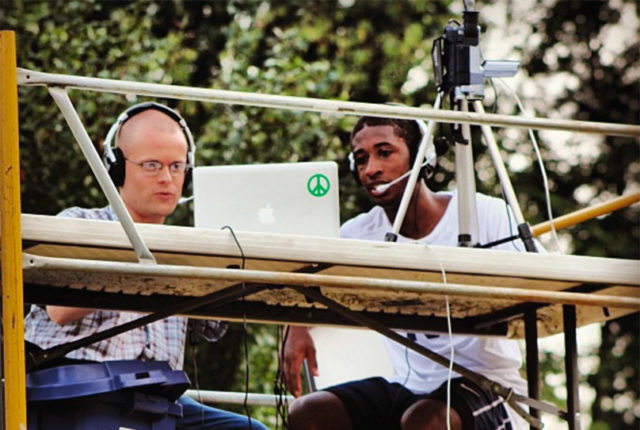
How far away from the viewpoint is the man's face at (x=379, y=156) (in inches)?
174

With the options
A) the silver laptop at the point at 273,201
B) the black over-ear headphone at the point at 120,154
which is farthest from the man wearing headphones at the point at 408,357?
the silver laptop at the point at 273,201

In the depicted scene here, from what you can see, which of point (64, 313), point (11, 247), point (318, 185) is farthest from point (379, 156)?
point (11, 247)

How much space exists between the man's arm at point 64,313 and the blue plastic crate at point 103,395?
0.57 feet

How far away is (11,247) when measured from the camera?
2.82 meters

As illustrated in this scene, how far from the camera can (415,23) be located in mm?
10117

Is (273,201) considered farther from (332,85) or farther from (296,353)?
(332,85)

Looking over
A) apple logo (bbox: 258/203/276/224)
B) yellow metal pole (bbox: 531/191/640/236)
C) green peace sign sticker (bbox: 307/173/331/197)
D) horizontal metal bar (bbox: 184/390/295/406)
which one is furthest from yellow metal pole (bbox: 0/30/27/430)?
yellow metal pole (bbox: 531/191/640/236)

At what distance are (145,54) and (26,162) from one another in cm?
104

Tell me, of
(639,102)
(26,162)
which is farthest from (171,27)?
(639,102)

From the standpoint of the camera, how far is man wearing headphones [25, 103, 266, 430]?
361cm

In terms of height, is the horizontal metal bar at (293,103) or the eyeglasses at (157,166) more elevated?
the horizontal metal bar at (293,103)

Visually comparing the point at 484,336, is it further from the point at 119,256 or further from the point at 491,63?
the point at 119,256

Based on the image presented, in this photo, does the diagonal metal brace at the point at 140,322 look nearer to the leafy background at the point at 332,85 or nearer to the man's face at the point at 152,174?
the man's face at the point at 152,174

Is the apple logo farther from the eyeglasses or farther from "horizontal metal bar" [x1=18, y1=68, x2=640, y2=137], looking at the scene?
the eyeglasses
